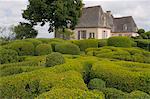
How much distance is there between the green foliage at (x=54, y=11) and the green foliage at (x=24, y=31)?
0.92 meters

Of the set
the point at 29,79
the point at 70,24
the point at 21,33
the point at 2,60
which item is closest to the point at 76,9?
the point at 70,24

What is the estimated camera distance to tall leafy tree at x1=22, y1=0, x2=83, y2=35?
30.3 metres

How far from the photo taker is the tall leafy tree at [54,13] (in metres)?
30.3

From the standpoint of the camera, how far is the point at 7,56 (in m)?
13.8

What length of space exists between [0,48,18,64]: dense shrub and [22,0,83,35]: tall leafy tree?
1632 centimetres

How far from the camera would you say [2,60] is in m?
13.7

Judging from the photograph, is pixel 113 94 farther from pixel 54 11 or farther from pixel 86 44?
pixel 54 11

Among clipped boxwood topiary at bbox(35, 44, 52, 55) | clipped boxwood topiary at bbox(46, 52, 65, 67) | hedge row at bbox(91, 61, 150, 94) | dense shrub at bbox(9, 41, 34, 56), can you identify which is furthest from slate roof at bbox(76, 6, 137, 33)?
hedge row at bbox(91, 61, 150, 94)

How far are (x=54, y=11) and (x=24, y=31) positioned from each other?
3.62 metres

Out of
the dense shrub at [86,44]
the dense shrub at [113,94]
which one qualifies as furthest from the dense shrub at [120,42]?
the dense shrub at [113,94]

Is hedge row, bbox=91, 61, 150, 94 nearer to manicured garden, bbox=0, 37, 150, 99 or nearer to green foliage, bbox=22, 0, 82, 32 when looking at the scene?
manicured garden, bbox=0, 37, 150, 99

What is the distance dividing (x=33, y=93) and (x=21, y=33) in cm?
2420

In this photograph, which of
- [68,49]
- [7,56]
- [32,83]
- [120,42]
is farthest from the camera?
[120,42]

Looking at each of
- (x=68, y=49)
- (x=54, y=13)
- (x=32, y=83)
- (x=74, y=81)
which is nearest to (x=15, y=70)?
(x=32, y=83)
